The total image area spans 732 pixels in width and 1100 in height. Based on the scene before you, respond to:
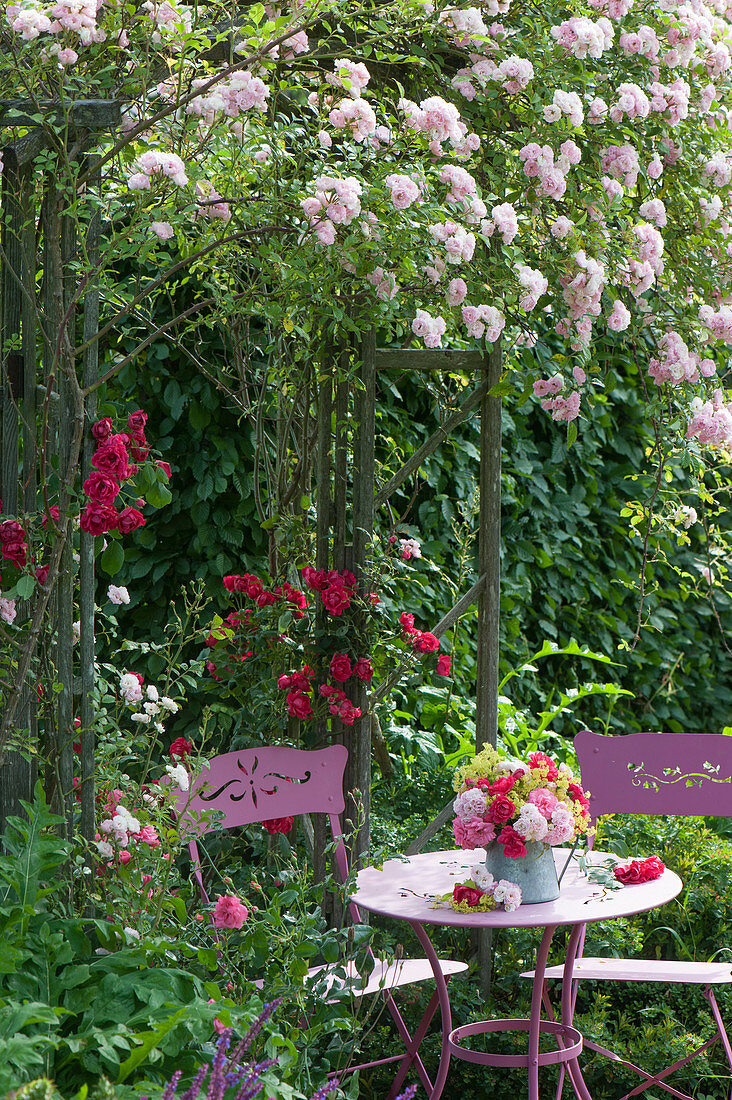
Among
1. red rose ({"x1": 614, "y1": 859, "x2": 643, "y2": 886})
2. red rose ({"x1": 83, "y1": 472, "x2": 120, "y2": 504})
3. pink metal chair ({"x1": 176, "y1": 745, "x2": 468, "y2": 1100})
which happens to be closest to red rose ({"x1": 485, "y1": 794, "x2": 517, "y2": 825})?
red rose ({"x1": 614, "y1": 859, "x2": 643, "y2": 886})

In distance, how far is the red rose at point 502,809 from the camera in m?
2.50

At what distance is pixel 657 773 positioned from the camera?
3377 mm

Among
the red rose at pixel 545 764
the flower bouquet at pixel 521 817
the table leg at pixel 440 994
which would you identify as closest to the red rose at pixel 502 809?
the flower bouquet at pixel 521 817

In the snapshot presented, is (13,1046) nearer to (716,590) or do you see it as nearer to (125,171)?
(125,171)

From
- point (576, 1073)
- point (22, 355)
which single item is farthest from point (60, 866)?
point (576, 1073)

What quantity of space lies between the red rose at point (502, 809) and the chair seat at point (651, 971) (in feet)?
1.94

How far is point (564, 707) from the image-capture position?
524 centimetres

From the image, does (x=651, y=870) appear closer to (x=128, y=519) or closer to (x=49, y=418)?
(x=128, y=519)

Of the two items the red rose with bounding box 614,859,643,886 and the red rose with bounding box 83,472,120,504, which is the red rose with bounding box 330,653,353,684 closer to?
the red rose with bounding box 614,859,643,886

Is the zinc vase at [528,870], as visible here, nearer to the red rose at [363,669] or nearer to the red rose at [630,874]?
the red rose at [630,874]

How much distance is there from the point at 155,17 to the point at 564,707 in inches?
144

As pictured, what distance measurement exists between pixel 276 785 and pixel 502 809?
797mm

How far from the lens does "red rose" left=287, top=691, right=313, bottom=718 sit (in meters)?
3.32

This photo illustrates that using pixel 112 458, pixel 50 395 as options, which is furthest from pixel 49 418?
pixel 112 458
